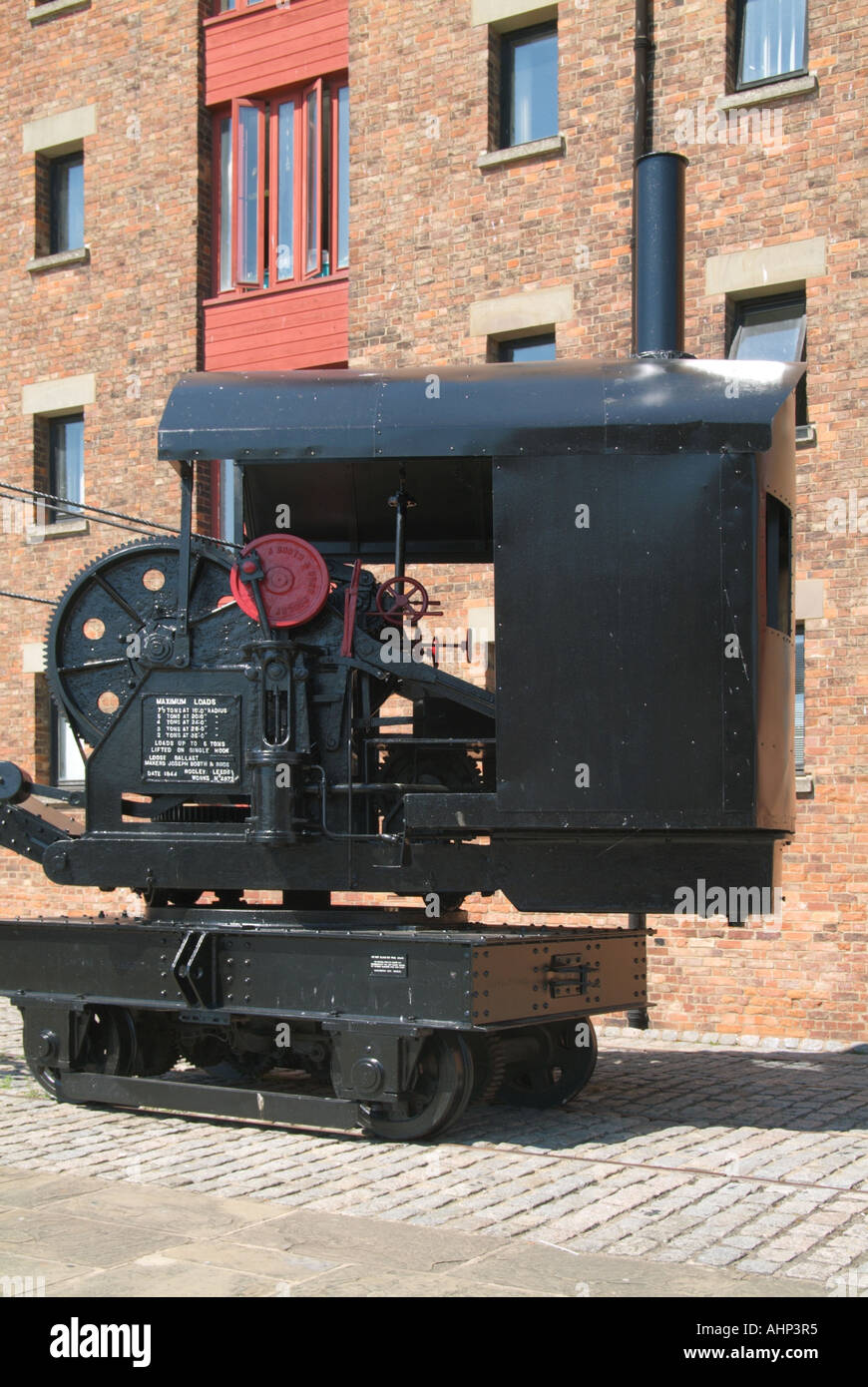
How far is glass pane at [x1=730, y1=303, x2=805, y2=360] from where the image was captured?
1243 centimetres

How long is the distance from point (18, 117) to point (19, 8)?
129cm

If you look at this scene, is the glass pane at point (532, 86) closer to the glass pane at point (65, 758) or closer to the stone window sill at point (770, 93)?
the stone window sill at point (770, 93)

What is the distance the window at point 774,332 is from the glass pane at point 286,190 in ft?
16.4

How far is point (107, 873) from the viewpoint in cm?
859

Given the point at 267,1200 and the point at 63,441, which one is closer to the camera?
the point at 267,1200

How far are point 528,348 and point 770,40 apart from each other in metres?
3.24

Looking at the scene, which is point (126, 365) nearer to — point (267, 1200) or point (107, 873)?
point (107, 873)

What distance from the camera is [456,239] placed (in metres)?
14.1

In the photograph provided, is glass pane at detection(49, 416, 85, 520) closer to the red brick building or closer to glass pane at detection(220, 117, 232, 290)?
the red brick building

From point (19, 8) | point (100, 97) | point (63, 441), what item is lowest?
point (63, 441)

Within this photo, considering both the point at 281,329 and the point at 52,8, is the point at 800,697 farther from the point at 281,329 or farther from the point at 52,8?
the point at 52,8

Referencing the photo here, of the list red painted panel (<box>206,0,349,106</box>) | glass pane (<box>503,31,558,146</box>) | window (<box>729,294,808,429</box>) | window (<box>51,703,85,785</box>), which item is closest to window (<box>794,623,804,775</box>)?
window (<box>729,294,808,429</box>)

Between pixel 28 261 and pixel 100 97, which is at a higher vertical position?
pixel 100 97

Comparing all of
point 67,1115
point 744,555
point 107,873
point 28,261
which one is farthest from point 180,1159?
point 28,261
